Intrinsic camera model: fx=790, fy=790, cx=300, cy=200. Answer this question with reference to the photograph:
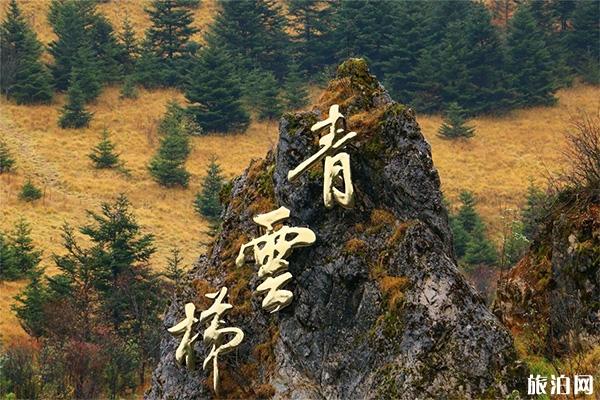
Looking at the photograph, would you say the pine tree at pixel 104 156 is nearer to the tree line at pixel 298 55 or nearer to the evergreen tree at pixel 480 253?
the tree line at pixel 298 55

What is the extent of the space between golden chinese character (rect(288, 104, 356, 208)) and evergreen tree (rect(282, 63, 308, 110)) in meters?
48.1

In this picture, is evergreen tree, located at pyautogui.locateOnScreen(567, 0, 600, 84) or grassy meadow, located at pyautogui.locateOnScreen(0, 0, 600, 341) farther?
evergreen tree, located at pyautogui.locateOnScreen(567, 0, 600, 84)

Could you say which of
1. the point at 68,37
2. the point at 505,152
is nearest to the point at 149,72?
the point at 68,37

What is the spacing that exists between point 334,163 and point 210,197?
114 ft

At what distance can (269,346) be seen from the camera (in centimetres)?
1088

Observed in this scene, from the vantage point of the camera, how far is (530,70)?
60344 millimetres

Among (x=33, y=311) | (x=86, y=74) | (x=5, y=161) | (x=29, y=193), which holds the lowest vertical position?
(x=33, y=311)

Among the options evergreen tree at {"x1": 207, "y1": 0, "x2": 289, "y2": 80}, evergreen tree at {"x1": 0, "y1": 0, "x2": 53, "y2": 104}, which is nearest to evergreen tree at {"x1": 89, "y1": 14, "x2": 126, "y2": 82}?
evergreen tree at {"x1": 0, "y1": 0, "x2": 53, "y2": 104}

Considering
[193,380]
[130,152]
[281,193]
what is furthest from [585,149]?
[130,152]

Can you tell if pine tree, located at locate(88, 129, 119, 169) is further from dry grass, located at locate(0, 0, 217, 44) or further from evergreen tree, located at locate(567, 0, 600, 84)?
evergreen tree, located at locate(567, 0, 600, 84)

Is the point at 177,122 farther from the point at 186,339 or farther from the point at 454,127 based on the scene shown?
the point at 186,339

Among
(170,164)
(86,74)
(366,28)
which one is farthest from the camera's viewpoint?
(366,28)

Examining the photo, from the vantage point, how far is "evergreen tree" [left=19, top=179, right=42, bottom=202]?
1662 inches

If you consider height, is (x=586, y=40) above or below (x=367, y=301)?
above
